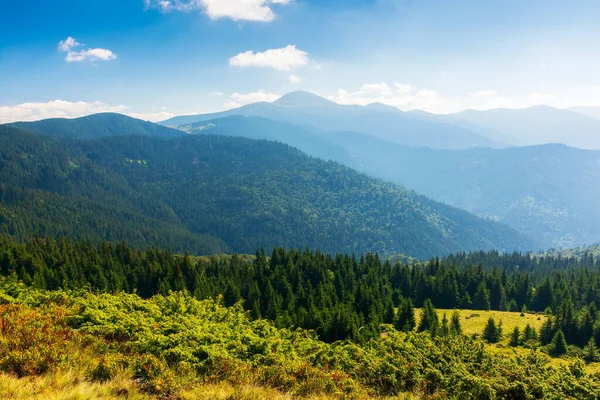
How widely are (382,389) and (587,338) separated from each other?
73419 mm

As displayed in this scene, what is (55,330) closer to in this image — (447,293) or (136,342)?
(136,342)

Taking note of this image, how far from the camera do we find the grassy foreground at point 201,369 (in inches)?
627

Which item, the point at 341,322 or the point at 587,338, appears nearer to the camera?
the point at 341,322

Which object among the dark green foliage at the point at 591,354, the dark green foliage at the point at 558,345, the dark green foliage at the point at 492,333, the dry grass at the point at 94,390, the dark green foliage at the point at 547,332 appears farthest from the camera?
the dark green foliage at the point at 547,332

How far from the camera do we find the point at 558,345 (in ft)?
202

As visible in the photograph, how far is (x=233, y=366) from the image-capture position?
63.9 ft

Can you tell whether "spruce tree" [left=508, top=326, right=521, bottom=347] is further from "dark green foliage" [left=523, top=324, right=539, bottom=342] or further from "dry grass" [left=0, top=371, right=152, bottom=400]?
"dry grass" [left=0, top=371, right=152, bottom=400]

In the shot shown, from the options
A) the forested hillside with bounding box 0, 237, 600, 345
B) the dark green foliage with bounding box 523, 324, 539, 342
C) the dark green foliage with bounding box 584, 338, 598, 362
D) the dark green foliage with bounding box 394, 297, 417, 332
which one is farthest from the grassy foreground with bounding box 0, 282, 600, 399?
the dark green foliage with bounding box 523, 324, 539, 342

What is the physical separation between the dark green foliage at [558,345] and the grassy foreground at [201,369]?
145ft

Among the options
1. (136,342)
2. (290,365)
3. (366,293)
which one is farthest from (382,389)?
(366,293)

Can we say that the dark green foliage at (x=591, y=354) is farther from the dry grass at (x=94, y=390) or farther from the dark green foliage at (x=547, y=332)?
the dry grass at (x=94, y=390)

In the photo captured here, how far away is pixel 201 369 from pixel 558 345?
69076 mm

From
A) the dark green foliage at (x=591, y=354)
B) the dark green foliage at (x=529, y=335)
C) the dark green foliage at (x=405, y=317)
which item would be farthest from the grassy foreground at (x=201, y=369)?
the dark green foliage at (x=529, y=335)

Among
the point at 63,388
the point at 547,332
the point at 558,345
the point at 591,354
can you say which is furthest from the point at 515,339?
the point at 63,388
